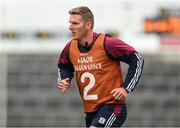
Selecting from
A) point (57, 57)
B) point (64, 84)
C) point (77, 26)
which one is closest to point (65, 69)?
point (64, 84)

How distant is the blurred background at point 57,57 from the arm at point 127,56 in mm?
11329

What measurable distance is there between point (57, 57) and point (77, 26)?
12113 millimetres

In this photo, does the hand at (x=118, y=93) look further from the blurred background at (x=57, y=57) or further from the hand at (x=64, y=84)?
the blurred background at (x=57, y=57)

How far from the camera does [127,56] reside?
6.57m

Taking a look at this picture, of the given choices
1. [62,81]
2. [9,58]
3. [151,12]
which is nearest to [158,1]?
[151,12]

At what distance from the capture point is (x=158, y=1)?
726 inches

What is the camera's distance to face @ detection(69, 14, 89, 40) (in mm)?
6547

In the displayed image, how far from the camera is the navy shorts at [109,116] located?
6.56m

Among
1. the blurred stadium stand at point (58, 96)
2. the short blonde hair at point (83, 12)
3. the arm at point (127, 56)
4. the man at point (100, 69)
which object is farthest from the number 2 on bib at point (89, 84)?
the blurred stadium stand at point (58, 96)

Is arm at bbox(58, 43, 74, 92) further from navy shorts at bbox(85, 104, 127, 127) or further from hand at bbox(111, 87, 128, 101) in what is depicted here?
hand at bbox(111, 87, 128, 101)

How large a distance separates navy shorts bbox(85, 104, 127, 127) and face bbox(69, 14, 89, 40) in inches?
22.4

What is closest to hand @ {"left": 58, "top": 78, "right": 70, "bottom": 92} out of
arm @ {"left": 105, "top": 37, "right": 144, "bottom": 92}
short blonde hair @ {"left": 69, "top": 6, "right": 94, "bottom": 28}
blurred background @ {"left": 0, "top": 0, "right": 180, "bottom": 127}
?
arm @ {"left": 105, "top": 37, "right": 144, "bottom": 92}

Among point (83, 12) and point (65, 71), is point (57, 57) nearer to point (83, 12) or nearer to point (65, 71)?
point (65, 71)

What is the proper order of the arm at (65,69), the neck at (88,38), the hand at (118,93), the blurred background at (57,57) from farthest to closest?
the blurred background at (57,57)
the arm at (65,69)
the neck at (88,38)
the hand at (118,93)
